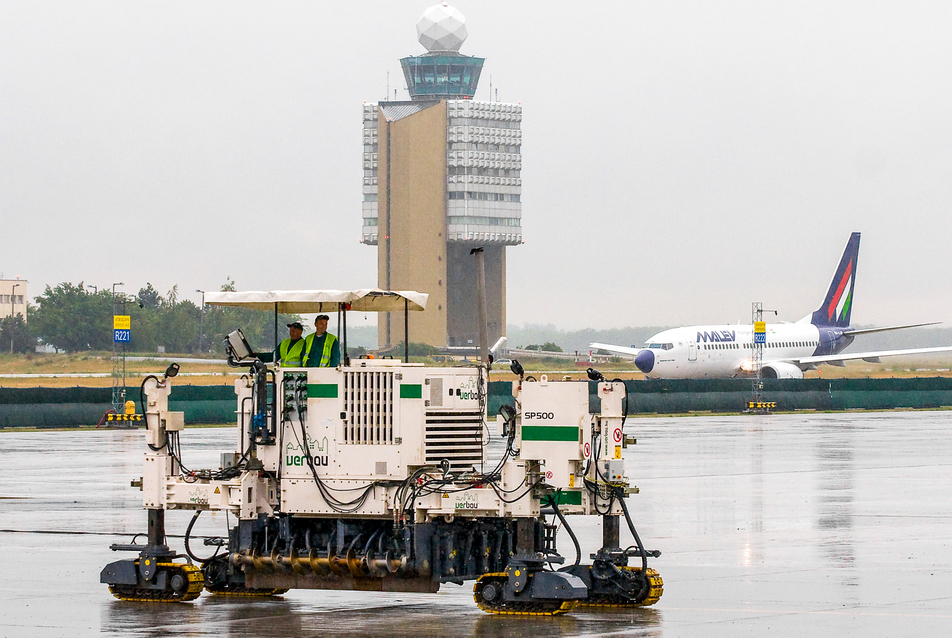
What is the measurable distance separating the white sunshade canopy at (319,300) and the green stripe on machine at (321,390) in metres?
0.82

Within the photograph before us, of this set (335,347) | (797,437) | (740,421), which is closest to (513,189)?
(740,421)

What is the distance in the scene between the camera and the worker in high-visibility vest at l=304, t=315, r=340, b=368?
1423 cm

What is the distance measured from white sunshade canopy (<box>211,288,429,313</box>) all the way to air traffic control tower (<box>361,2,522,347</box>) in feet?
452

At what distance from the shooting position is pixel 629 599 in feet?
44.8

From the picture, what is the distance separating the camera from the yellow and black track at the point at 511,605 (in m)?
13.0

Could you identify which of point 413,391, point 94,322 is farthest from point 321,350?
point 94,322

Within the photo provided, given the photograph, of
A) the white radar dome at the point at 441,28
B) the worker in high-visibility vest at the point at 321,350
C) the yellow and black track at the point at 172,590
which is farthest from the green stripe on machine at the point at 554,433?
the white radar dome at the point at 441,28

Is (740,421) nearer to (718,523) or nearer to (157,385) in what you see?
(718,523)

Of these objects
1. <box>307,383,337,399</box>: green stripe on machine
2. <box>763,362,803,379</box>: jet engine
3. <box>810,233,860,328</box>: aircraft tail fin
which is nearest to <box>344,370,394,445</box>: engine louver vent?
<box>307,383,337,399</box>: green stripe on machine

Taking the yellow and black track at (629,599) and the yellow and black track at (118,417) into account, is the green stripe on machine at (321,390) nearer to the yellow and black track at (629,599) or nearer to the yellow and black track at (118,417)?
the yellow and black track at (629,599)

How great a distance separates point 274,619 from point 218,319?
136m

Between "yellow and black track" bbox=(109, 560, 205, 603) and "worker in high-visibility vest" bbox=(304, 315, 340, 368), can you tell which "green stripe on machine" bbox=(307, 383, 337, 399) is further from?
"yellow and black track" bbox=(109, 560, 205, 603)

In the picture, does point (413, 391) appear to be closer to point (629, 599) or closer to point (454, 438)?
point (454, 438)

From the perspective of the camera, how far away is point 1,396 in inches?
1940
